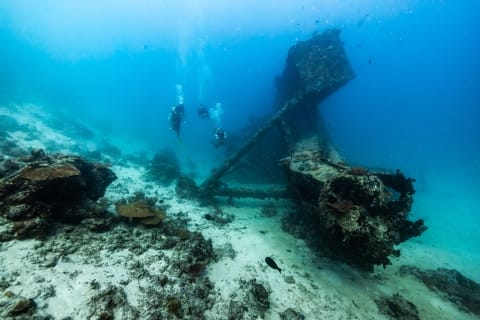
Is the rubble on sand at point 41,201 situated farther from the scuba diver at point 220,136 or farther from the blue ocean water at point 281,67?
the blue ocean water at point 281,67

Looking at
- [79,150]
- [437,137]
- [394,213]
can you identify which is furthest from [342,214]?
[437,137]

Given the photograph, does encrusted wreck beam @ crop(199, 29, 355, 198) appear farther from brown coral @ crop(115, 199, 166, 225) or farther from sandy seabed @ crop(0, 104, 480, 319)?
brown coral @ crop(115, 199, 166, 225)

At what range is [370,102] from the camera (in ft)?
388

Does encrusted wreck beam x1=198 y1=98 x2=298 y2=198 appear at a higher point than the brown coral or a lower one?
higher

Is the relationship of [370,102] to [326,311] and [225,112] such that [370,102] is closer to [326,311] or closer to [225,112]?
[225,112]

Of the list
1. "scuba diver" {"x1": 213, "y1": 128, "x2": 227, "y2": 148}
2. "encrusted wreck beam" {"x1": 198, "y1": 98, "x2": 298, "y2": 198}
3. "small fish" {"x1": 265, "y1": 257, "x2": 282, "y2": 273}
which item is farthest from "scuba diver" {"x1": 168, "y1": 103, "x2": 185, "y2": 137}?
"small fish" {"x1": 265, "y1": 257, "x2": 282, "y2": 273}

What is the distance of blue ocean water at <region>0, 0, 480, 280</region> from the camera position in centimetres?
7125

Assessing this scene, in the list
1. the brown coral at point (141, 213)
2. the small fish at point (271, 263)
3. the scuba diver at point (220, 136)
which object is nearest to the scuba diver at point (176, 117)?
the scuba diver at point (220, 136)

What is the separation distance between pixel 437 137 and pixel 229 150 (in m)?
123

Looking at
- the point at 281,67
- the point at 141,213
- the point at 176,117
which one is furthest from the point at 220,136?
the point at 281,67

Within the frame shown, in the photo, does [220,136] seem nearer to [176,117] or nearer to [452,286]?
[176,117]

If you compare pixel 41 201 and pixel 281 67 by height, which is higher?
pixel 281 67

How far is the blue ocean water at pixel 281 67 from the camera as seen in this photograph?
71250 millimetres

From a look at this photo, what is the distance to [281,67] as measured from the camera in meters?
99.6
